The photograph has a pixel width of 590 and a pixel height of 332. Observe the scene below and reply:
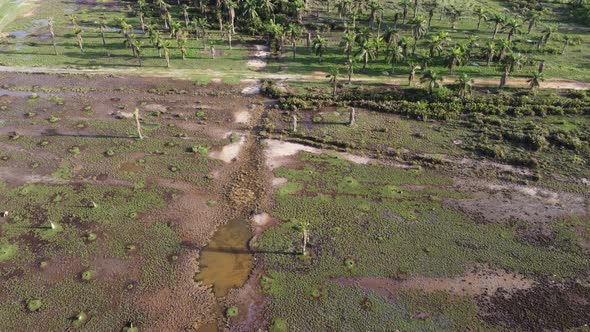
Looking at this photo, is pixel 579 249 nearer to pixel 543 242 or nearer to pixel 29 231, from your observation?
pixel 543 242

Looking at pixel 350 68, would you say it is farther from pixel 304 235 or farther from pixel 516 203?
pixel 304 235

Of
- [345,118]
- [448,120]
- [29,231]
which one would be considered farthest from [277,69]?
[29,231]

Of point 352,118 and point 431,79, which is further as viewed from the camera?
point 431,79

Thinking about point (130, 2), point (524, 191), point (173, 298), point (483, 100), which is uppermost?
point (130, 2)

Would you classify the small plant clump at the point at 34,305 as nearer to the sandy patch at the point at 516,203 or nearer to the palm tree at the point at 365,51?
the sandy patch at the point at 516,203

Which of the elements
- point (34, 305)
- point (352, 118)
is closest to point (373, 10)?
point (352, 118)

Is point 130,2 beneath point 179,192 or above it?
above
